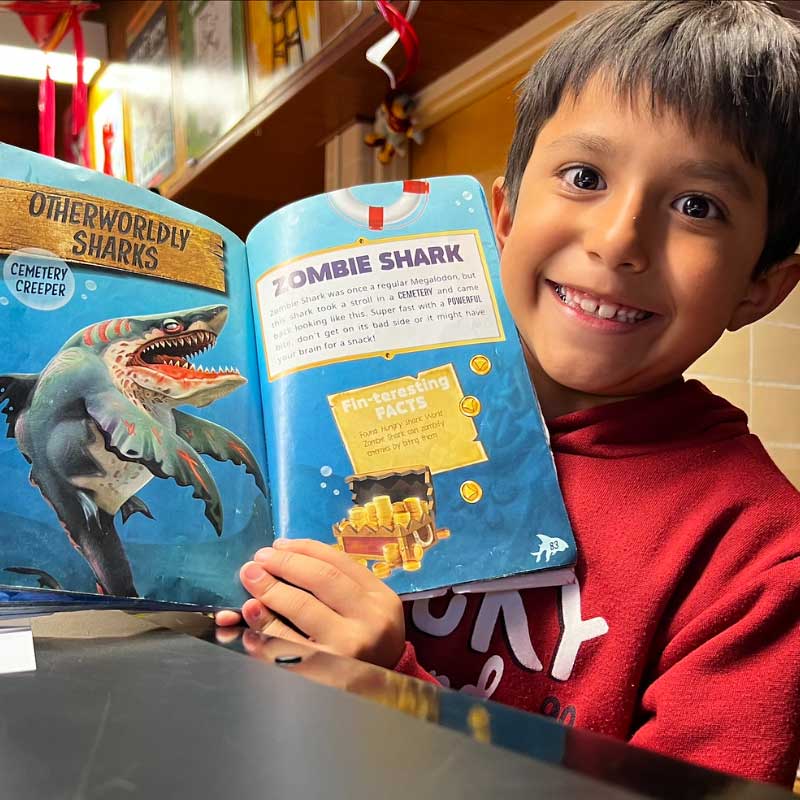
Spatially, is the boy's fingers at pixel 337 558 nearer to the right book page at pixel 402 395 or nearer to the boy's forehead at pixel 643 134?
the right book page at pixel 402 395

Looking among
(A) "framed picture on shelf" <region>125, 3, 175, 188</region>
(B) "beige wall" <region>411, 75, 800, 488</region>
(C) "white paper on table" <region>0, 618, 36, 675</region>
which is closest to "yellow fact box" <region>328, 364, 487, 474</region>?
(C) "white paper on table" <region>0, 618, 36, 675</region>

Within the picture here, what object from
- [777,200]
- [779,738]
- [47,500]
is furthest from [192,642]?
[777,200]

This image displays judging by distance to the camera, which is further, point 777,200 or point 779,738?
point 777,200

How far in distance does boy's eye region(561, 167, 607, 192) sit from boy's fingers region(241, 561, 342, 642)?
0.91ft

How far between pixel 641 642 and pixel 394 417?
178 millimetres

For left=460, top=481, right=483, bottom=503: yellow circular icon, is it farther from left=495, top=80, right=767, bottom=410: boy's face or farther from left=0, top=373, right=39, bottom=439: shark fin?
left=0, top=373, right=39, bottom=439: shark fin

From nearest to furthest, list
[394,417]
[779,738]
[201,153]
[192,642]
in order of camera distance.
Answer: [192,642] → [779,738] → [394,417] → [201,153]

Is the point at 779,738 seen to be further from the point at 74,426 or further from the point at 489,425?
the point at 74,426

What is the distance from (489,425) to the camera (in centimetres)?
51

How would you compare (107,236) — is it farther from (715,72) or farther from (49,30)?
(49,30)

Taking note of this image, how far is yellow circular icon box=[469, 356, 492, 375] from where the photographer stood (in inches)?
20.9

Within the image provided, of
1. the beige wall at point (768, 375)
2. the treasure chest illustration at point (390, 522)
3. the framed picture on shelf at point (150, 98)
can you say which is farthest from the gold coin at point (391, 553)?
the framed picture on shelf at point (150, 98)

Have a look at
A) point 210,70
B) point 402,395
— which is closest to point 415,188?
point 402,395

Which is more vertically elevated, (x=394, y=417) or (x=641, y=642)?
(x=394, y=417)
